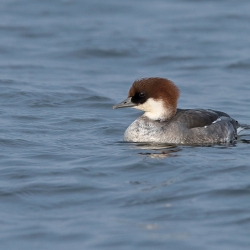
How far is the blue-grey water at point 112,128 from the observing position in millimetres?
8469

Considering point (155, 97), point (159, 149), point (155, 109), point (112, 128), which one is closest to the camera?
point (159, 149)

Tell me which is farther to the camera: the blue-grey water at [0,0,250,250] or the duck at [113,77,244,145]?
the duck at [113,77,244,145]

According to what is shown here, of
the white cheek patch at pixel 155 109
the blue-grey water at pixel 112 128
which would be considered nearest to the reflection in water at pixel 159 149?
the blue-grey water at pixel 112 128

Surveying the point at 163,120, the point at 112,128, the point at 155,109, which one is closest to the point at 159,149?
the point at 163,120

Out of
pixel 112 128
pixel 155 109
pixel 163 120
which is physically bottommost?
pixel 112 128

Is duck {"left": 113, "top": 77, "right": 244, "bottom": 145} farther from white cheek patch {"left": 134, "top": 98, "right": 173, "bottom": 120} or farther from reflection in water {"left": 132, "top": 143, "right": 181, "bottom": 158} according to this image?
reflection in water {"left": 132, "top": 143, "right": 181, "bottom": 158}

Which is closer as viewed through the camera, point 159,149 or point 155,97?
point 159,149

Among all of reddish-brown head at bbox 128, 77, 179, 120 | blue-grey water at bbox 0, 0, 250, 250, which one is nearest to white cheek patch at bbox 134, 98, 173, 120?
reddish-brown head at bbox 128, 77, 179, 120

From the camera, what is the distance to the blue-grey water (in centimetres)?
847

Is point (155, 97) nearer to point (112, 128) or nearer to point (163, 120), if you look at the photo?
point (163, 120)

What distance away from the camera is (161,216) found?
8.77 metres

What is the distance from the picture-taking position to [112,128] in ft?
45.2

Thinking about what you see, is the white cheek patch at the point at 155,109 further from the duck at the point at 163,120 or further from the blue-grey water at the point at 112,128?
the blue-grey water at the point at 112,128

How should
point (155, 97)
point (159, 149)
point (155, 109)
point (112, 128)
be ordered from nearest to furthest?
point (159, 149) → point (155, 97) → point (155, 109) → point (112, 128)
